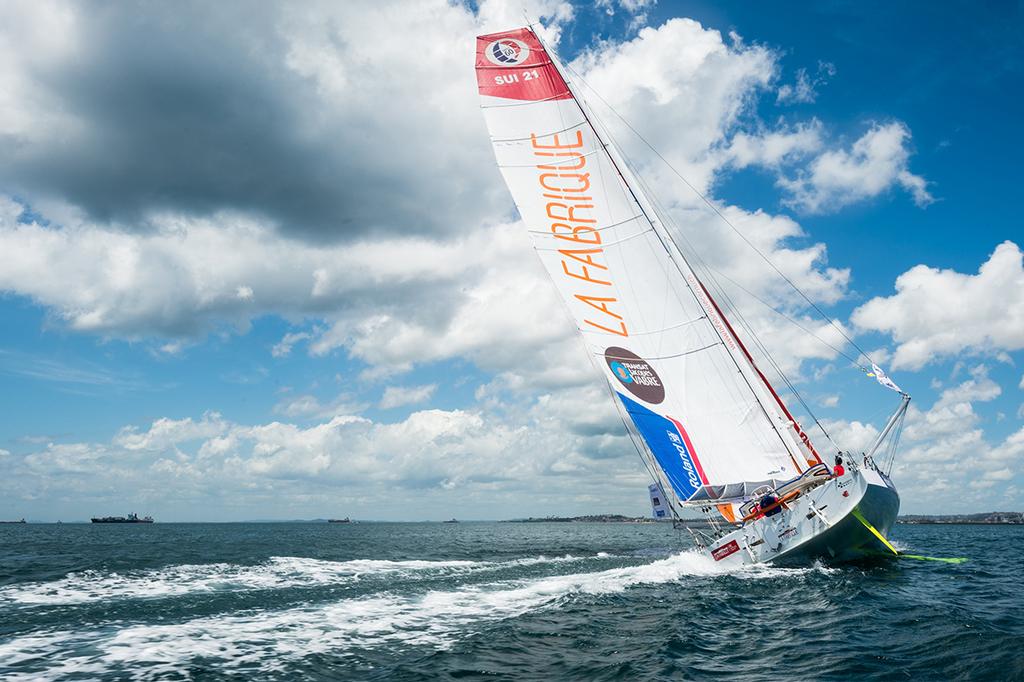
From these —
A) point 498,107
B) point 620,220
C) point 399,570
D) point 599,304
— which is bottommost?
point 399,570

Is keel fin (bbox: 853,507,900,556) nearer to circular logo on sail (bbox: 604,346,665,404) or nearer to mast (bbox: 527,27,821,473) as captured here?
mast (bbox: 527,27,821,473)

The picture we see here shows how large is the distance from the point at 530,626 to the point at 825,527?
10.1 metres

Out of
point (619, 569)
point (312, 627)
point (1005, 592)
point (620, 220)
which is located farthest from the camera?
point (619, 569)

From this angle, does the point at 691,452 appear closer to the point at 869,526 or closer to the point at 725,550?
the point at 725,550

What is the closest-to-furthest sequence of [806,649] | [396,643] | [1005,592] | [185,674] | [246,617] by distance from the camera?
[185,674], [806,649], [396,643], [246,617], [1005,592]

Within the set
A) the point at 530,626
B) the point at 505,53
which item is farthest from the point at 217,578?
the point at 505,53

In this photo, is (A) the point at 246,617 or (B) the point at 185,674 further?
(A) the point at 246,617

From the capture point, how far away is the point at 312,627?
13.0 meters

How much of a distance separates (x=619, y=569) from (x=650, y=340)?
31.1 ft

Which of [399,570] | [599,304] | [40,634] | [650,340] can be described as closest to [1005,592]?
[650,340]

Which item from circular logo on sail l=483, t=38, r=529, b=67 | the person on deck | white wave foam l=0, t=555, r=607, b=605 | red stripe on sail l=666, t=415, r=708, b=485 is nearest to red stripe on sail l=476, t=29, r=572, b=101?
circular logo on sail l=483, t=38, r=529, b=67

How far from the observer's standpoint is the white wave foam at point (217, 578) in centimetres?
1783

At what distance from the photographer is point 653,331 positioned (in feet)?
66.2

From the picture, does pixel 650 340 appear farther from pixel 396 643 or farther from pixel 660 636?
pixel 396 643
